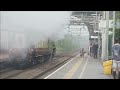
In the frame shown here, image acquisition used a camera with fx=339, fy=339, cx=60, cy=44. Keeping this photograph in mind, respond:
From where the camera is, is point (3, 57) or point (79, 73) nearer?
point (79, 73)

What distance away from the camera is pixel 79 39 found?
73438mm

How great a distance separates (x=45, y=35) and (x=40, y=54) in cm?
172

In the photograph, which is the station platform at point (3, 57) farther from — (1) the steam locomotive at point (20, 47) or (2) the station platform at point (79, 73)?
(2) the station platform at point (79, 73)

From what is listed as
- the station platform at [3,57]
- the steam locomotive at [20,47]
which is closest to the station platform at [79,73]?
the steam locomotive at [20,47]

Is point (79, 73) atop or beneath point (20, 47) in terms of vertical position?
beneath

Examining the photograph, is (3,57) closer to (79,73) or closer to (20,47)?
(20,47)

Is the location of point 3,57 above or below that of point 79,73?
above

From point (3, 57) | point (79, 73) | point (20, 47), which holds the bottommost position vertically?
point (79, 73)

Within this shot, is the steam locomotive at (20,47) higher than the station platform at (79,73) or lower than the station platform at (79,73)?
higher

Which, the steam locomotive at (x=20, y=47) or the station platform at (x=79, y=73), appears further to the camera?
the steam locomotive at (x=20, y=47)

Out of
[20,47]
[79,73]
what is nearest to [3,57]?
[20,47]
